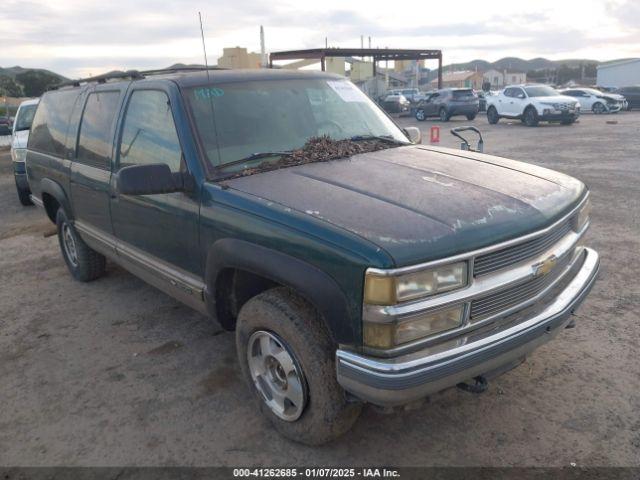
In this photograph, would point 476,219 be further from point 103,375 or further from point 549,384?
point 103,375

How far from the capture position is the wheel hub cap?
2.79 metres

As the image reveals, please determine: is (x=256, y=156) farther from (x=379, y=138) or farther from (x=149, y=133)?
(x=379, y=138)

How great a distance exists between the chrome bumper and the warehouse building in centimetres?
5627

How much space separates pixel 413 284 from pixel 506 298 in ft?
1.89

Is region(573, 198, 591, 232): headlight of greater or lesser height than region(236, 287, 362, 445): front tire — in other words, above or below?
above

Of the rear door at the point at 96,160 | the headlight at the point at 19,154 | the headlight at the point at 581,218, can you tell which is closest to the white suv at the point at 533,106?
the headlight at the point at 19,154

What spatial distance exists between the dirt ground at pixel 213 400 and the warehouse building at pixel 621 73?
182 ft

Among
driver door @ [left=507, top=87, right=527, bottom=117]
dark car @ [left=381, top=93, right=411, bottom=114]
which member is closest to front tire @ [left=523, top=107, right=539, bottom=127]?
driver door @ [left=507, top=87, right=527, bottom=117]

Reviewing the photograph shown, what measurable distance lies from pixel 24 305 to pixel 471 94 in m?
23.8

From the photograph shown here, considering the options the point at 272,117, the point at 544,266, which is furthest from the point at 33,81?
the point at 544,266

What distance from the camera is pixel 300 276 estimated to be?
8.13 feet

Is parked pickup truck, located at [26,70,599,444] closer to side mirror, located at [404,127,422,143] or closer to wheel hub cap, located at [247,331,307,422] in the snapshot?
wheel hub cap, located at [247,331,307,422]

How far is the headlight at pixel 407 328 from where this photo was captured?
229 cm

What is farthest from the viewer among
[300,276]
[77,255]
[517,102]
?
[517,102]
